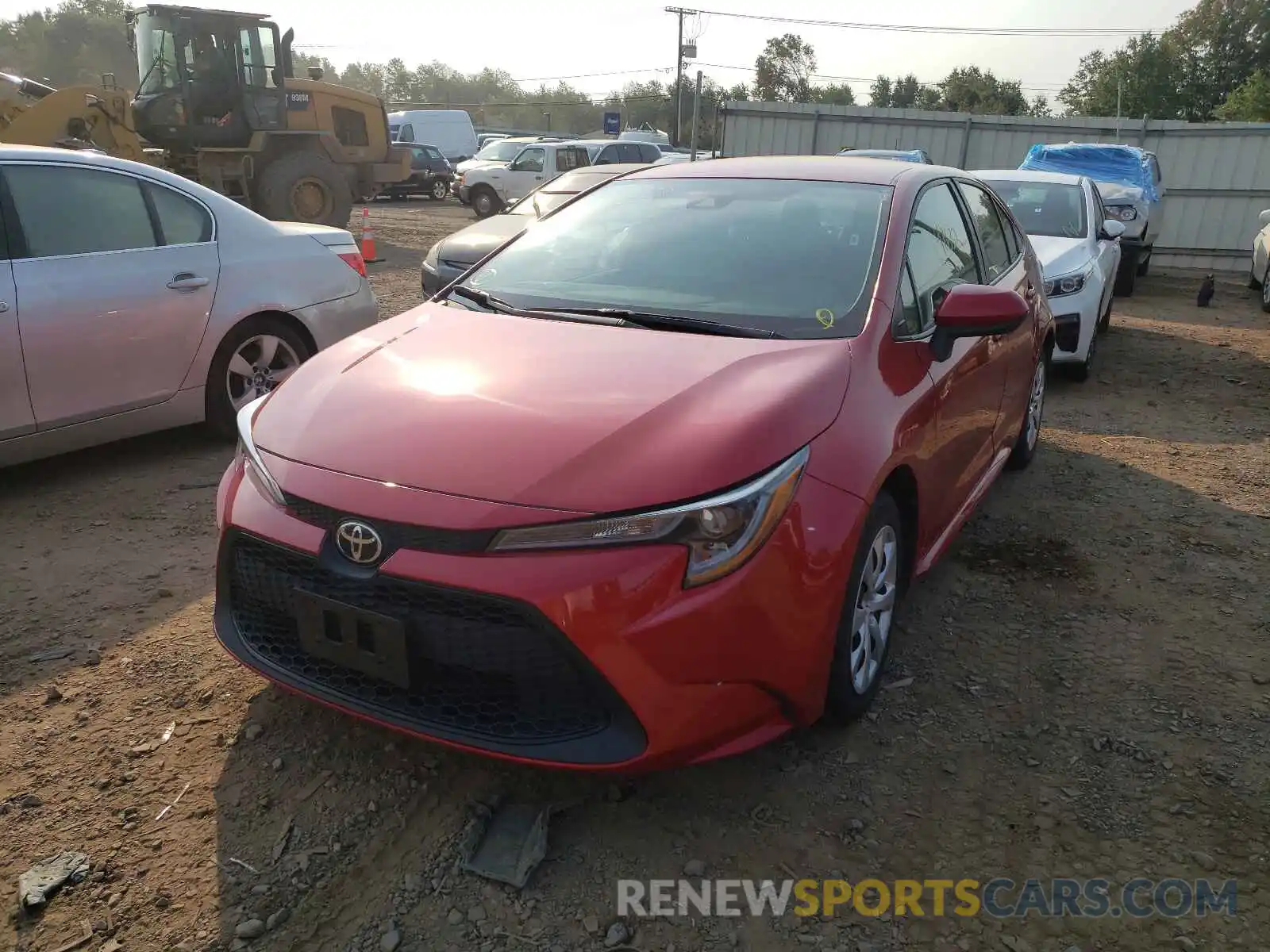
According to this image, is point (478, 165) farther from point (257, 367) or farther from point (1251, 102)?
point (1251, 102)

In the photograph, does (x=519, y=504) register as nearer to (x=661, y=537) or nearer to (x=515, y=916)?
(x=661, y=537)

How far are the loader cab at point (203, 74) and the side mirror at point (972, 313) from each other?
12838 millimetres

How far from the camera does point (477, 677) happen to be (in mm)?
2123

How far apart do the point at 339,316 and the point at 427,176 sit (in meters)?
22.2

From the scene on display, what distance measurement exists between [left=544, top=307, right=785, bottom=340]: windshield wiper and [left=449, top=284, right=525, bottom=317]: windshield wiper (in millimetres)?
176

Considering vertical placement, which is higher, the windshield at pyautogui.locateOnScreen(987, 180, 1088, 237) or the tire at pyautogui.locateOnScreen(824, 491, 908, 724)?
the windshield at pyautogui.locateOnScreen(987, 180, 1088, 237)

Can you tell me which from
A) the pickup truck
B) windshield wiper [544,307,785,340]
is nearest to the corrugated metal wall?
the pickup truck

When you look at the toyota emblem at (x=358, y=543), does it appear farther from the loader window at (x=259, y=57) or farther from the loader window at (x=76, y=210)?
the loader window at (x=259, y=57)

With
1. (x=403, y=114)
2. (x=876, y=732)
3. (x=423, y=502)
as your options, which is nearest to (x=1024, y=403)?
(x=876, y=732)

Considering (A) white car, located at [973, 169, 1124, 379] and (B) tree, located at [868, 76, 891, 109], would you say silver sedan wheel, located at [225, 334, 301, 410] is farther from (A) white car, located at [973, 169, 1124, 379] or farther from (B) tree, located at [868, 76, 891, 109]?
(B) tree, located at [868, 76, 891, 109]

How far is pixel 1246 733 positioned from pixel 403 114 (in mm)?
32269

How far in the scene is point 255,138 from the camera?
44.2 feet

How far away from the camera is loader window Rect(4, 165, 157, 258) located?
4086 mm

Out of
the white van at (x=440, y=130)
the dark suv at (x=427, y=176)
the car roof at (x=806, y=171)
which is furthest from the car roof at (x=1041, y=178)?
the white van at (x=440, y=130)
